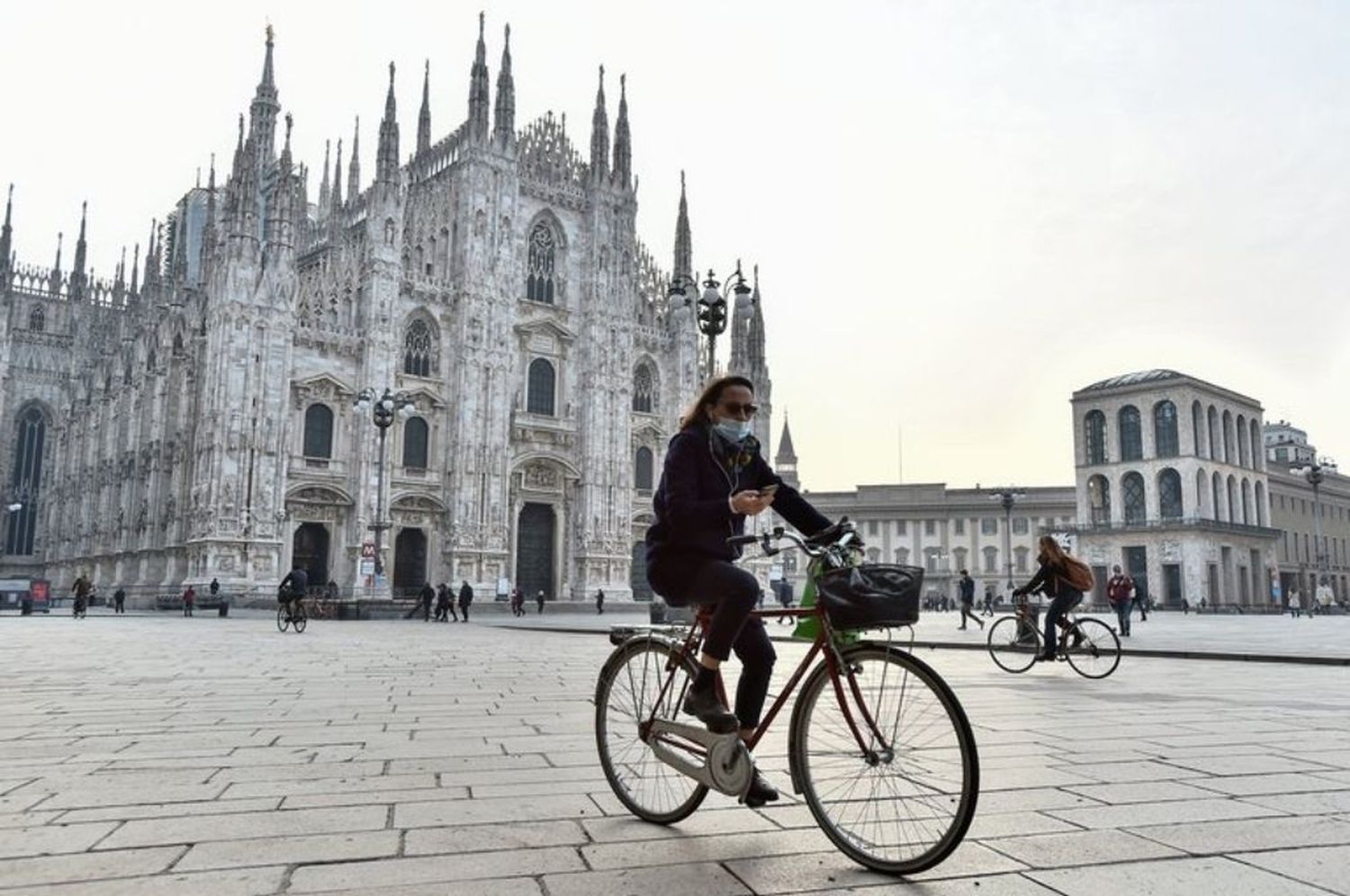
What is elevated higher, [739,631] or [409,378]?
[409,378]

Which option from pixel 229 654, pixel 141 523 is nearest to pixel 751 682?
pixel 229 654

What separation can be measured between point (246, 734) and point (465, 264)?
36.2 meters

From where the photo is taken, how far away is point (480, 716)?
280 inches

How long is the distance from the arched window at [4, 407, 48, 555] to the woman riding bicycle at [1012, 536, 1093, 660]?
65.3 metres

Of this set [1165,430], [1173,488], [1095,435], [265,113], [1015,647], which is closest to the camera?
[1015,647]

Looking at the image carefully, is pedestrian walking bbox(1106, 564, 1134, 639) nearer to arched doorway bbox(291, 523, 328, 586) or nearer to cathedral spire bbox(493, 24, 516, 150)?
arched doorway bbox(291, 523, 328, 586)

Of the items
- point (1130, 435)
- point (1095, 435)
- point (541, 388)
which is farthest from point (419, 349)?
point (1130, 435)

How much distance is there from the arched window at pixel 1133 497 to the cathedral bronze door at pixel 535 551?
41.5m

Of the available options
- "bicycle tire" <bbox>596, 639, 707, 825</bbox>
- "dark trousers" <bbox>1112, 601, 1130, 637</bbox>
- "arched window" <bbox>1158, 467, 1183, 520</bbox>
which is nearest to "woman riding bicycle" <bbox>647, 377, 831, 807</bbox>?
"bicycle tire" <bbox>596, 639, 707, 825</bbox>

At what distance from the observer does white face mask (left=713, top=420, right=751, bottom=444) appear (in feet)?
13.0

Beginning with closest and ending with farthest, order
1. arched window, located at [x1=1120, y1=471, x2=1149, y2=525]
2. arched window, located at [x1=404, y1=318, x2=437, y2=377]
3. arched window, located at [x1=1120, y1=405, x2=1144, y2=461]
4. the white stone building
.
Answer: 1. arched window, located at [x1=404, y1=318, x2=437, y2=377]
2. the white stone building
3. arched window, located at [x1=1120, y1=471, x2=1149, y2=525]
4. arched window, located at [x1=1120, y1=405, x2=1144, y2=461]

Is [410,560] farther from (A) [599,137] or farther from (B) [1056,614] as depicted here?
(B) [1056,614]

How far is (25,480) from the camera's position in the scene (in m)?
60.0

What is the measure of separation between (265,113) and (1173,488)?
5696 centimetres
